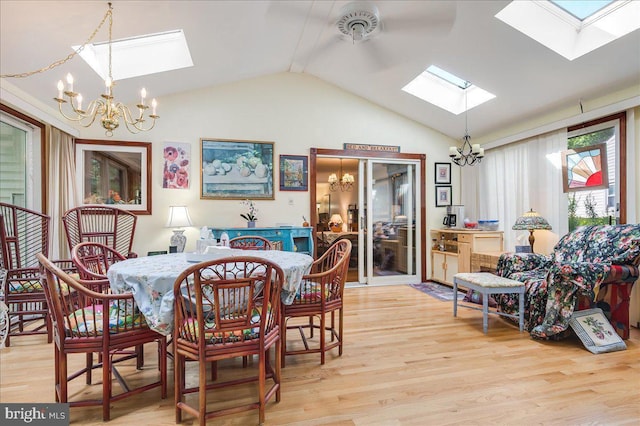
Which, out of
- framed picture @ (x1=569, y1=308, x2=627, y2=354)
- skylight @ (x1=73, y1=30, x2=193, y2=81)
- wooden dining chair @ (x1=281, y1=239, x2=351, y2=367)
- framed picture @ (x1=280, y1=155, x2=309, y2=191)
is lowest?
framed picture @ (x1=569, y1=308, x2=627, y2=354)

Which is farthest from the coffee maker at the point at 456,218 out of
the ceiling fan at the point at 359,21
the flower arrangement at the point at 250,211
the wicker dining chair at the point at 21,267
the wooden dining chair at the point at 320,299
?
the wicker dining chair at the point at 21,267

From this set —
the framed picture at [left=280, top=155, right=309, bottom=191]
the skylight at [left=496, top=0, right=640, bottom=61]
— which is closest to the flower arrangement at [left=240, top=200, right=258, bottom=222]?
the framed picture at [left=280, top=155, right=309, bottom=191]

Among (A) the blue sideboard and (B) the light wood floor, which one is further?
(A) the blue sideboard

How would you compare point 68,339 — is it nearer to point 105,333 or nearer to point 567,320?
point 105,333

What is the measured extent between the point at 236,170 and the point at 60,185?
210cm

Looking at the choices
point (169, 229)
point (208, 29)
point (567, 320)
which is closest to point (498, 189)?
point (567, 320)

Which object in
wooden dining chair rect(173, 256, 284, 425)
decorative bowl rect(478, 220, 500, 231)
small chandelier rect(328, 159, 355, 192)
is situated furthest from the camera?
small chandelier rect(328, 159, 355, 192)

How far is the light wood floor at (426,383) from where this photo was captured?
1854mm

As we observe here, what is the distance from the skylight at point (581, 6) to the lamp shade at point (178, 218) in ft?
15.0

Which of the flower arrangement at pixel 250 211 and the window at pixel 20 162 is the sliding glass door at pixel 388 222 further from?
the window at pixel 20 162

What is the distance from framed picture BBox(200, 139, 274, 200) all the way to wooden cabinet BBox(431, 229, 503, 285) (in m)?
2.87

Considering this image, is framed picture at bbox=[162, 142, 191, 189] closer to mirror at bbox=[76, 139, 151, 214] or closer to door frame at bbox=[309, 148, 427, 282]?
mirror at bbox=[76, 139, 151, 214]

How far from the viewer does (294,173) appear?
4.99 metres

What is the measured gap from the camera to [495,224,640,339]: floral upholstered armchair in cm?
281
